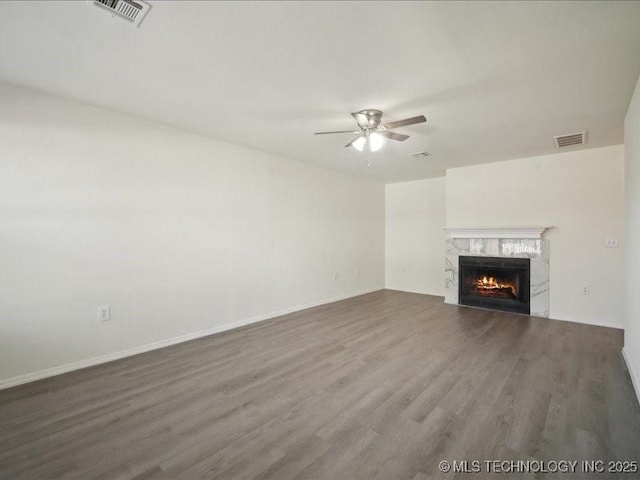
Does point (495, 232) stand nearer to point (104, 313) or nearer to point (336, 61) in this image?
point (336, 61)

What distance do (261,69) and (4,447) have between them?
2.90m

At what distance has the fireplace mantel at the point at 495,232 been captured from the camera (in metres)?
4.44

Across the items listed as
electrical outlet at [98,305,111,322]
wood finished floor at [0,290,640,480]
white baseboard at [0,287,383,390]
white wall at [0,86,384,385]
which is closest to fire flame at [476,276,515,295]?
wood finished floor at [0,290,640,480]

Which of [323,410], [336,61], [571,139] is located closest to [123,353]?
[323,410]

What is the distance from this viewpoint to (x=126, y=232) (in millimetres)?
3037

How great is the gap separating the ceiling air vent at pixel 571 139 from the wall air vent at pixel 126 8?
14.3 ft

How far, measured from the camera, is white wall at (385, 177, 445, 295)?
603 centimetres

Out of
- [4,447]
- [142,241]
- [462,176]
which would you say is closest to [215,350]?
[142,241]

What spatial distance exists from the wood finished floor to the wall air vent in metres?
2.48

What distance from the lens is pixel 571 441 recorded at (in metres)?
1.77

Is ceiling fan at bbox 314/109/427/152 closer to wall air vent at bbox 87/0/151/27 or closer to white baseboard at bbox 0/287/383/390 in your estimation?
wall air vent at bbox 87/0/151/27

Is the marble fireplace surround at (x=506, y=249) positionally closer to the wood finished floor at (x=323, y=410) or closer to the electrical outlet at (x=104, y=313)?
the wood finished floor at (x=323, y=410)

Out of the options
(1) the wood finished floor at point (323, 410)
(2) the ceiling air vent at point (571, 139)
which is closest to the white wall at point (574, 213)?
(2) the ceiling air vent at point (571, 139)

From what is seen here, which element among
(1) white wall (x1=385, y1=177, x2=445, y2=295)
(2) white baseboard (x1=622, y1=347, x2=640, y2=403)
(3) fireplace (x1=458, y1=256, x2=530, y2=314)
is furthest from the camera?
(1) white wall (x1=385, y1=177, x2=445, y2=295)
